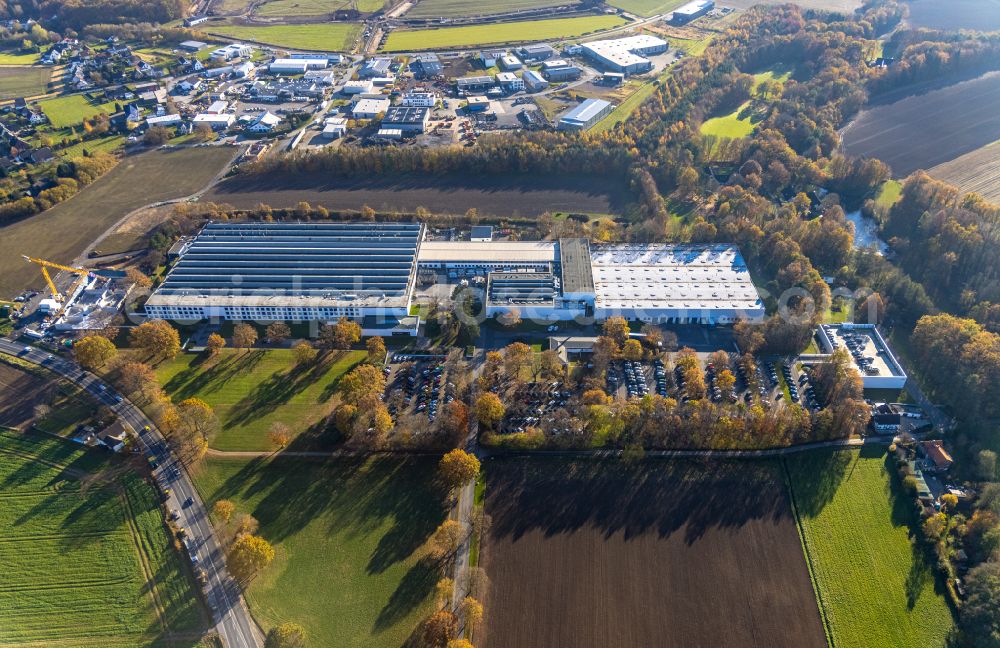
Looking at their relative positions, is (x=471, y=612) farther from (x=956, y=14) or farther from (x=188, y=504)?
(x=956, y=14)

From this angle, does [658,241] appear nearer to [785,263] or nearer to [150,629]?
[785,263]

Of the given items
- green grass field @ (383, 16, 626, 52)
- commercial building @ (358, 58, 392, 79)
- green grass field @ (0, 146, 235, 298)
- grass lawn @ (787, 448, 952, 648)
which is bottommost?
grass lawn @ (787, 448, 952, 648)

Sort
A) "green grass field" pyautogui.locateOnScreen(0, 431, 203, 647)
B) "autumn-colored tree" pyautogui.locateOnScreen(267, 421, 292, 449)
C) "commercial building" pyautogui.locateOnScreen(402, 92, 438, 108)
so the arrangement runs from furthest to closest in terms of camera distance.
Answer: "commercial building" pyautogui.locateOnScreen(402, 92, 438, 108), "autumn-colored tree" pyautogui.locateOnScreen(267, 421, 292, 449), "green grass field" pyautogui.locateOnScreen(0, 431, 203, 647)

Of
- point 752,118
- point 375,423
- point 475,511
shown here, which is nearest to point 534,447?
point 475,511

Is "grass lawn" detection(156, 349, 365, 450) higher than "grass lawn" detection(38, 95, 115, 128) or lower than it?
lower

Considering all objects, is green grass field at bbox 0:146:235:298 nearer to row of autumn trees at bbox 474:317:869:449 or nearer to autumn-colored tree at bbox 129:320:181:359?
autumn-colored tree at bbox 129:320:181:359

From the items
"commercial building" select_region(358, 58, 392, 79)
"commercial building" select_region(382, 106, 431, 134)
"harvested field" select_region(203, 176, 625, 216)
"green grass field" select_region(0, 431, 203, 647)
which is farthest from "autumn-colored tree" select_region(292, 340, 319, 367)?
"commercial building" select_region(358, 58, 392, 79)

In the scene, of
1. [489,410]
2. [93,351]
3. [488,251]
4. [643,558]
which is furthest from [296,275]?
[643,558]
